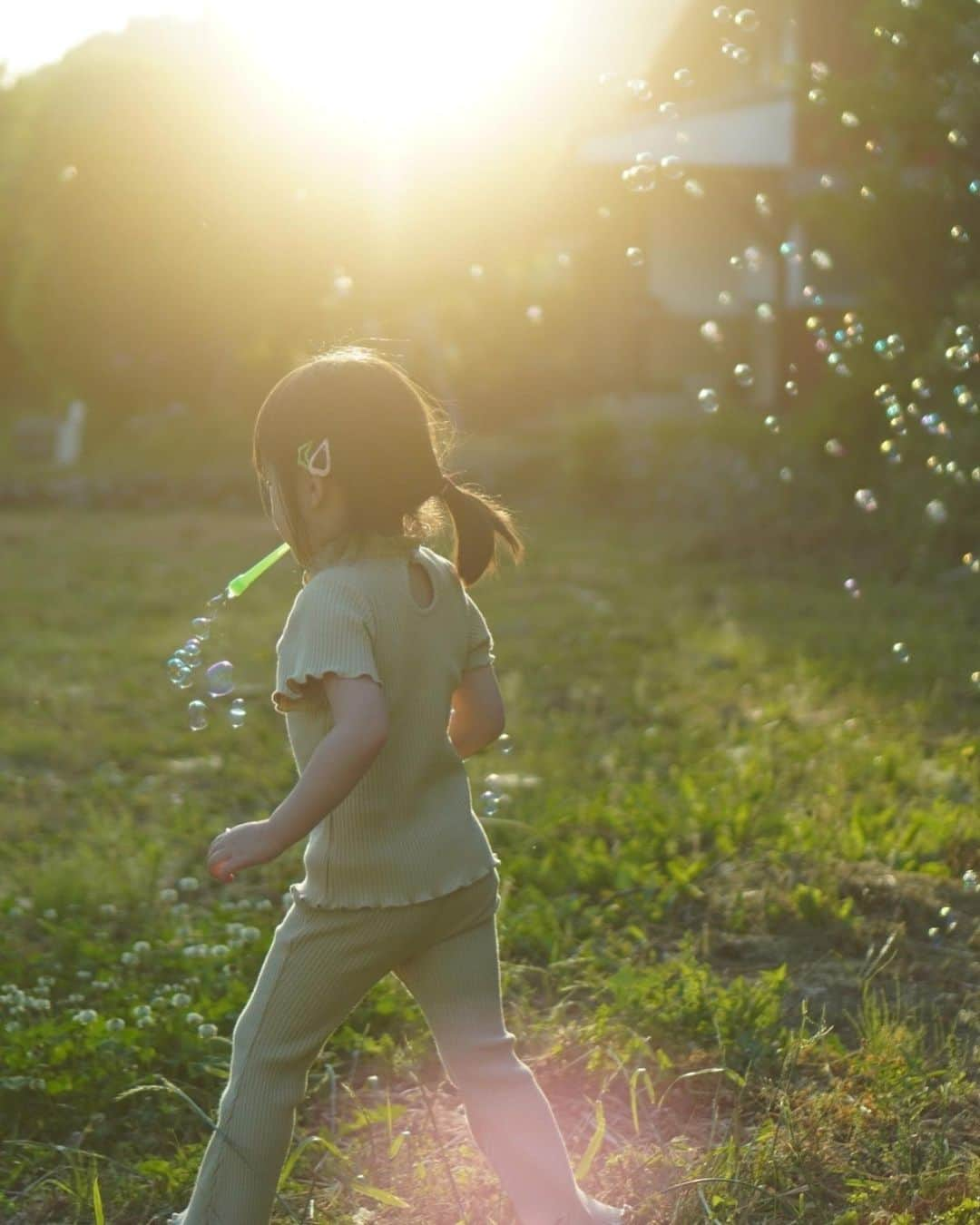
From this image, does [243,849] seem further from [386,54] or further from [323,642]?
[386,54]

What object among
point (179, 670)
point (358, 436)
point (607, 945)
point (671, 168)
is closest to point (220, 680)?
point (179, 670)

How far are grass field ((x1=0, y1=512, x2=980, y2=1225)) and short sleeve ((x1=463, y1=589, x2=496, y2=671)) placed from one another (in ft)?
2.81

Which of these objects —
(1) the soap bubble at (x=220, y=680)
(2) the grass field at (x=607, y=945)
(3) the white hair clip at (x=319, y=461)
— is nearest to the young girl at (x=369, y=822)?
(3) the white hair clip at (x=319, y=461)

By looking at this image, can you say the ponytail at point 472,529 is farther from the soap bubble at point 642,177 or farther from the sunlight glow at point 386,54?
the sunlight glow at point 386,54

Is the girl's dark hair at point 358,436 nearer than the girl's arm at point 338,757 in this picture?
No

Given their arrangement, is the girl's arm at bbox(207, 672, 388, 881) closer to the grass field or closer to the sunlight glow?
the grass field

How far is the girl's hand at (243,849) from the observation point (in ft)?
7.85

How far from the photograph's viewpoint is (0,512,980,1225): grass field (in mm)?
3092

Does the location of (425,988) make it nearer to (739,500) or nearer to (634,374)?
(739,500)

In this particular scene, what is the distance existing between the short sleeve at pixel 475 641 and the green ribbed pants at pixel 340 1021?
369 mm

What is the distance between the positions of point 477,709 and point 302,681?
43 centimetres

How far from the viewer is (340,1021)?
8.71 ft

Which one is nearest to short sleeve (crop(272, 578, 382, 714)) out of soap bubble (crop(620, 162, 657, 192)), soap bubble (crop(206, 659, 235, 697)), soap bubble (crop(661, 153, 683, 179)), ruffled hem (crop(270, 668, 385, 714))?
ruffled hem (crop(270, 668, 385, 714))

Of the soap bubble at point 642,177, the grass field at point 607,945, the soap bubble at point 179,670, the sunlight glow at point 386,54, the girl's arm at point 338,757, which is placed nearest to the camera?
the girl's arm at point 338,757
